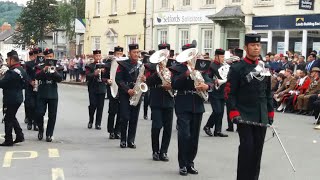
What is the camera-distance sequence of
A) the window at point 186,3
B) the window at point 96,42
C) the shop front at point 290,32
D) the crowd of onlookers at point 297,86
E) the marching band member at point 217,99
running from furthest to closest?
the window at point 96,42 < the window at point 186,3 < the shop front at point 290,32 < the crowd of onlookers at point 297,86 < the marching band member at point 217,99

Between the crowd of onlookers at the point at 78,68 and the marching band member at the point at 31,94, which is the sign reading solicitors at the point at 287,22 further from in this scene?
the marching band member at the point at 31,94

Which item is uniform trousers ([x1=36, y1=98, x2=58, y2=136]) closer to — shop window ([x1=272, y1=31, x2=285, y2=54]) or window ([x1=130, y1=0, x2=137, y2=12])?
shop window ([x1=272, y1=31, x2=285, y2=54])

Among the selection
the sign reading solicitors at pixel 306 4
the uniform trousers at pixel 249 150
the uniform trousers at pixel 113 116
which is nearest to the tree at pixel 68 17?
the sign reading solicitors at pixel 306 4

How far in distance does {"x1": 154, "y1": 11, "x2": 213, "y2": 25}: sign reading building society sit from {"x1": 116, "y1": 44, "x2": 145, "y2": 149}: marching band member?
25.5 m

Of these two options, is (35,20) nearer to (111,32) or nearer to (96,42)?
(96,42)

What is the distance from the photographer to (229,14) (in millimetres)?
34688

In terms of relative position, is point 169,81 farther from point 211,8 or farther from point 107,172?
point 211,8

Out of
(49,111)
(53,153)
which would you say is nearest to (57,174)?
(53,153)

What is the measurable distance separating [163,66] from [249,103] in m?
3.02

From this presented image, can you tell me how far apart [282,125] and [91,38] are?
36093 millimetres

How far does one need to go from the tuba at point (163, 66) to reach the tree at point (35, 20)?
56145mm

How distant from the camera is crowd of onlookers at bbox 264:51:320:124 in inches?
800

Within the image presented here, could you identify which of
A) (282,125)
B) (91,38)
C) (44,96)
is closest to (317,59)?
(282,125)

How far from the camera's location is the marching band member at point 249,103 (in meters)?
7.84
